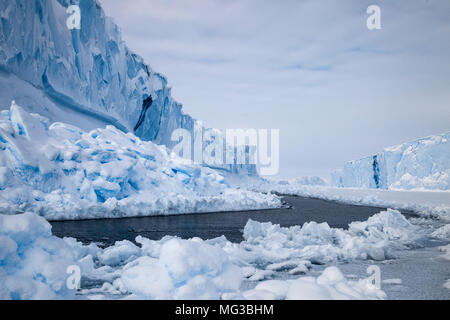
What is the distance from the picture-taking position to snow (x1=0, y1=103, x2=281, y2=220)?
10586 mm

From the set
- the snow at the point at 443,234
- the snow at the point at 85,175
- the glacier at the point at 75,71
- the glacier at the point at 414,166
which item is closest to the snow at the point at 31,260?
the snow at the point at 85,175

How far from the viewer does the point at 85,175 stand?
41.2 ft

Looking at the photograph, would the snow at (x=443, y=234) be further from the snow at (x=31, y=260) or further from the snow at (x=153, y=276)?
the snow at (x=31, y=260)

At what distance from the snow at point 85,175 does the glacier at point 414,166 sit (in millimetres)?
21145

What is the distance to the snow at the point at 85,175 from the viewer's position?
10586 mm

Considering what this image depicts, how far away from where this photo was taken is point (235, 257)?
5297 mm

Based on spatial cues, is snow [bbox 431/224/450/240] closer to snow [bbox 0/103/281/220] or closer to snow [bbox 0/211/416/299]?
snow [bbox 0/211/416/299]

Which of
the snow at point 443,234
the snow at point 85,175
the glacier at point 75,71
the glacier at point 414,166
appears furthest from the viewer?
the glacier at point 414,166

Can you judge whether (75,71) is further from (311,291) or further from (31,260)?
(311,291)

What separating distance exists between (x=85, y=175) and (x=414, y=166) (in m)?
28.7

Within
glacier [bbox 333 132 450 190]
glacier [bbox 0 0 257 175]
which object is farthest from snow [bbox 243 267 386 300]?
glacier [bbox 333 132 450 190]

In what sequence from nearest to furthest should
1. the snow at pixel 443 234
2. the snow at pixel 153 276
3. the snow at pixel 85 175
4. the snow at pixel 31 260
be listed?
the snow at pixel 31 260, the snow at pixel 153 276, the snow at pixel 443 234, the snow at pixel 85 175

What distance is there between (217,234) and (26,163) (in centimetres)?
598

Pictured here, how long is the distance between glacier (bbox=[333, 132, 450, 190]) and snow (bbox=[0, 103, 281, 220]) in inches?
832
